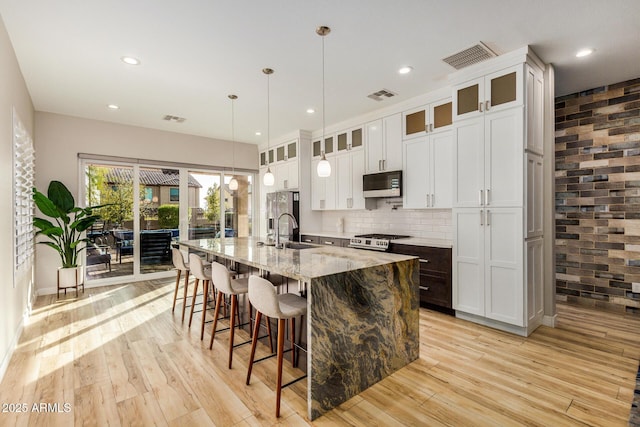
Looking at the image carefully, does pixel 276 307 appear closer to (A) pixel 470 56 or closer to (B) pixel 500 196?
(B) pixel 500 196

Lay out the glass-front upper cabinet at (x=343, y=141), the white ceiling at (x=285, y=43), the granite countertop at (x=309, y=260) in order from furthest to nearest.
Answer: the glass-front upper cabinet at (x=343, y=141) → the white ceiling at (x=285, y=43) → the granite countertop at (x=309, y=260)

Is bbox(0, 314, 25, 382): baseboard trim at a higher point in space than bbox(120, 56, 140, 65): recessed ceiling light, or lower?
lower

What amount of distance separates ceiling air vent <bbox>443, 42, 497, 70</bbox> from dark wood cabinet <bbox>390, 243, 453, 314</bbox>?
2010 mm

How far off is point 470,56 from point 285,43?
1824 mm

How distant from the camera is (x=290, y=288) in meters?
2.71

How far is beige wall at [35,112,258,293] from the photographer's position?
4879 millimetres

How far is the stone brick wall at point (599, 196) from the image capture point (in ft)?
12.3

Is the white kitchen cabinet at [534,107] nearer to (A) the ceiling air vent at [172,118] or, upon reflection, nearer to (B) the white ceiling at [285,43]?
(B) the white ceiling at [285,43]

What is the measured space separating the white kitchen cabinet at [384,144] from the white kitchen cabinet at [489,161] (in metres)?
1.10

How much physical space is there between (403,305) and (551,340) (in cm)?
170

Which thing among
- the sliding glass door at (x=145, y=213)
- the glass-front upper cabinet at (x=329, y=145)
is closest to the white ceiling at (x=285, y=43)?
the glass-front upper cabinet at (x=329, y=145)

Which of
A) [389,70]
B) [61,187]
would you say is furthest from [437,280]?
[61,187]

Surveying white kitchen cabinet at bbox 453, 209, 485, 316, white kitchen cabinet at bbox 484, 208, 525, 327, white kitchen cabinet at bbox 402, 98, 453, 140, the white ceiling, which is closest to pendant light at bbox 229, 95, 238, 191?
the white ceiling

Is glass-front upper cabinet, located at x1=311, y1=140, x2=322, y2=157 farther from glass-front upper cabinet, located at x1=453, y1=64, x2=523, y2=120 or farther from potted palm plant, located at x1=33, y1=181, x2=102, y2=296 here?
potted palm plant, located at x1=33, y1=181, x2=102, y2=296
